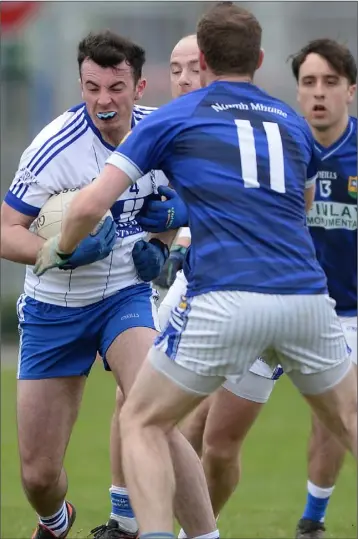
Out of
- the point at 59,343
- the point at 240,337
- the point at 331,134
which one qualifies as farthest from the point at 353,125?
the point at 240,337

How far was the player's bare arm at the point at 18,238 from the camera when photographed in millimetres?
5910

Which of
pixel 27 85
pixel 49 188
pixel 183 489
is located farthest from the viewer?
pixel 27 85

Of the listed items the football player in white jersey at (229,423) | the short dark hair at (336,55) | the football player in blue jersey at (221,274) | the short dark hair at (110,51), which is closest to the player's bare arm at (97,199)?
the football player in blue jersey at (221,274)

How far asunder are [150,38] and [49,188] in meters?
15.9

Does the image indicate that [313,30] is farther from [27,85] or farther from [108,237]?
[108,237]

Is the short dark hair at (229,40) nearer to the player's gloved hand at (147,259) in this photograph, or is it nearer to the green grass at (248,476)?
the player's gloved hand at (147,259)

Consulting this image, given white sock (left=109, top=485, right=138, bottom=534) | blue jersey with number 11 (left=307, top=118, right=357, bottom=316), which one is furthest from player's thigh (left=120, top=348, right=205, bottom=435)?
blue jersey with number 11 (left=307, top=118, right=357, bottom=316)

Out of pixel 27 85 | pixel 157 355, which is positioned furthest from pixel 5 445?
pixel 157 355

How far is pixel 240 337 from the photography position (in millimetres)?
4801

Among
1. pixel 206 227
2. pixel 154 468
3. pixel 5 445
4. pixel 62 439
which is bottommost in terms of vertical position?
pixel 5 445

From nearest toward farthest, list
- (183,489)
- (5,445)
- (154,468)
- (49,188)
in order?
(154,468) < (183,489) < (49,188) < (5,445)

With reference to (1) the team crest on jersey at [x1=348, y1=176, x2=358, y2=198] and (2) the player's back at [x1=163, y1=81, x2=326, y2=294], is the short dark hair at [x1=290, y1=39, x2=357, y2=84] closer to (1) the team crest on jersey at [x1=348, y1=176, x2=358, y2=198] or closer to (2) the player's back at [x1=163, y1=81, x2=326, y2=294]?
(1) the team crest on jersey at [x1=348, y1=176, x2=358, y2=198]

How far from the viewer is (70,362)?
247 inches

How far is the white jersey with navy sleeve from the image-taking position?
607cm
